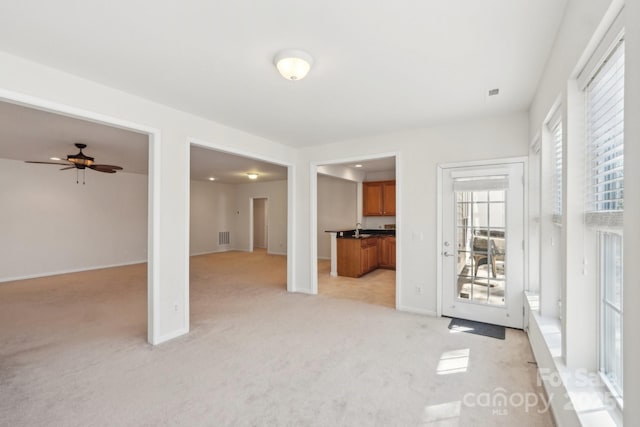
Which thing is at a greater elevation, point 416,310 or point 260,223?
point 260,223

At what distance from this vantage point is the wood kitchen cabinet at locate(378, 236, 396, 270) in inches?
293

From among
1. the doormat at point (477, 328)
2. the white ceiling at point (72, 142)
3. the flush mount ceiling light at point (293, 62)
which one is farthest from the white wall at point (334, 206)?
the flush mount ceiling light at point (293, 62)

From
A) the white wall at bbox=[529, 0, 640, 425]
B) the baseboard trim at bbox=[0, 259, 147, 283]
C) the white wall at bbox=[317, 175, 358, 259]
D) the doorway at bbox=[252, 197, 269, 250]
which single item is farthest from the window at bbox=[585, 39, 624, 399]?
the doorway at bbox=[252, 197, 269, 250]

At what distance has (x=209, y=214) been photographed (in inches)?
409

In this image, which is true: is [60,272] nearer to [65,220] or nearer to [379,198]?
[65,220]

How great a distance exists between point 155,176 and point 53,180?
568 centimetres

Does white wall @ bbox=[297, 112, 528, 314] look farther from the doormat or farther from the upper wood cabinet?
the upper wood cabinet

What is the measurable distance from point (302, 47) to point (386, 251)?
6.03 m

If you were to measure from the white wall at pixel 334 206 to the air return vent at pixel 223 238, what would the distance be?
12.4ft

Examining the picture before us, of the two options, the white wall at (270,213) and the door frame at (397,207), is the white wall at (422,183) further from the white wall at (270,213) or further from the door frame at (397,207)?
the white wall at (270,213)

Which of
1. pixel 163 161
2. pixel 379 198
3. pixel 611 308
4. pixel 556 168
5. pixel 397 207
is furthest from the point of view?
pixel 379 198

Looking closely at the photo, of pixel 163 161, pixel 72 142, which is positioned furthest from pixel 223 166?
pixel 163 161

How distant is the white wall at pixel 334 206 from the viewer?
871 cm

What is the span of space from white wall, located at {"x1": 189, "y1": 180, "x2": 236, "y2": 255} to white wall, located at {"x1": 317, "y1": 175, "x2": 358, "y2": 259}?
12.3 feet
